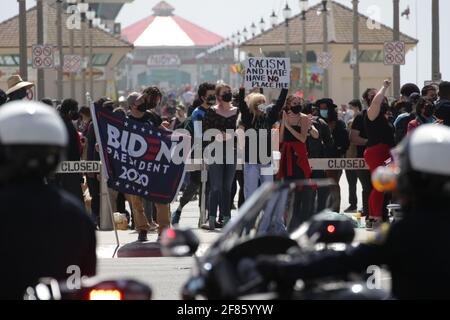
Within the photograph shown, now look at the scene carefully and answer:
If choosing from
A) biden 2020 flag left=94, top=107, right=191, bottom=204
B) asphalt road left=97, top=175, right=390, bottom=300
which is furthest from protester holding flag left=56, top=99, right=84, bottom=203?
biden 2020 flag left=94, top=107, right=191, bottom=204

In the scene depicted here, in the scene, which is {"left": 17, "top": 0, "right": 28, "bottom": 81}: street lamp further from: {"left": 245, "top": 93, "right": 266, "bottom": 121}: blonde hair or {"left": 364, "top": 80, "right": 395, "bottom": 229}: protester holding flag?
{"left": 364, "top": 80, "right": 395, "bottom": 229}: protester holding flag

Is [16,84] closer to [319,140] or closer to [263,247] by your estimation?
[319,140]

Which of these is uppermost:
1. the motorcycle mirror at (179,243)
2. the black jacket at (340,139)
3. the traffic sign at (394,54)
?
the traffic sign at (394,54)

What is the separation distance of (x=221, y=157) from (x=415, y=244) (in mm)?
12841

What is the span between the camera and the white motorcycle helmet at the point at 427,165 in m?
5.81

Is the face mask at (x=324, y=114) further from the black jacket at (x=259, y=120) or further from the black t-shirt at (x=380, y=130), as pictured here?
the black jacket at (x=259, y=120)

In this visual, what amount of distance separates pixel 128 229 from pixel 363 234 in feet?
11.5

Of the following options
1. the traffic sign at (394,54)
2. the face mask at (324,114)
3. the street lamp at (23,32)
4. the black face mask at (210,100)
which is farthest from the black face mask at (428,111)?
the traffic sign at (394,54)

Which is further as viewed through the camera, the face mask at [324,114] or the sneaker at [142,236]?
the face mask at [324,114]

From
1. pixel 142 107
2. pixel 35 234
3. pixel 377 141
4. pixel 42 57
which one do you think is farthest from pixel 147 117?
pixel 42 57

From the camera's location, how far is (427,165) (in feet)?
19.1

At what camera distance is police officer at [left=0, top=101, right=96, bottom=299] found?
580 centimetres

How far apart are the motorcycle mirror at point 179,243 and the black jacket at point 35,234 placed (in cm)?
34
